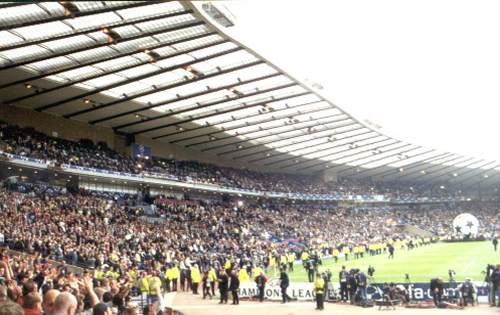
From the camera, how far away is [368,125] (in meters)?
57.5

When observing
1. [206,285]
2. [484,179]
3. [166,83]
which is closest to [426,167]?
[484,179]

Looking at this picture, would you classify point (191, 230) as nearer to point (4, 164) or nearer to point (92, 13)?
point (4, 164)

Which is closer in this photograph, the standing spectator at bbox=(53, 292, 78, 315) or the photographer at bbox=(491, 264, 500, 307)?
Answer: the standing spectator at bbox=(53, 292, 78, 315)

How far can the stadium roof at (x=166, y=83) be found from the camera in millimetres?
27250

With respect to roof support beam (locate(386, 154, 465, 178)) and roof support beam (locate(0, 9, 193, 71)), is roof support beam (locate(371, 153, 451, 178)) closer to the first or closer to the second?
roof support beam (locate(386, 154, 465, 178))

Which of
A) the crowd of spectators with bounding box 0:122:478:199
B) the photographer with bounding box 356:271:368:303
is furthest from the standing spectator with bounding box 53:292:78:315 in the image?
the crowd of spectators with bounding box 0:122:478:199

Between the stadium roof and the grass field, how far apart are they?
42.2 ft

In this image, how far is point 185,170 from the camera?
5784cm

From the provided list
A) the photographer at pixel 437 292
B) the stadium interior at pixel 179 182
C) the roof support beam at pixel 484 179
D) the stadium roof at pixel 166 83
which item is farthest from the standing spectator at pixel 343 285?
the roof support beam at pixel 484 179

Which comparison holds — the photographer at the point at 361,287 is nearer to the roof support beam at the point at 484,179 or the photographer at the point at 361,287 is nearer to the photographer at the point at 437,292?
the photographer at the point at 437,292

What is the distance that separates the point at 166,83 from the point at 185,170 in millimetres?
20275

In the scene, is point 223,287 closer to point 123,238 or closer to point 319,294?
point 319,294

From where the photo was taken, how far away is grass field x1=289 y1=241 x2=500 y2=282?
32625 millimetres

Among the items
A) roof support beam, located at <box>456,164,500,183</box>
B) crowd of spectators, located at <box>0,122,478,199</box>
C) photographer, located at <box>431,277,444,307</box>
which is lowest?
photographer, located at <box>431,277,444,307</box>
